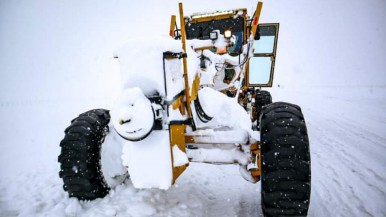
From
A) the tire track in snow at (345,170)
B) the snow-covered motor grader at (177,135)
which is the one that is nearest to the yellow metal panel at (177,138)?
the snow-covered motor grader at (177,135)

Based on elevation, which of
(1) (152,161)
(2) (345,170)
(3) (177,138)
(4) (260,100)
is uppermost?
(3) (177,138)

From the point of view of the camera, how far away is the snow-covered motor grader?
211cm

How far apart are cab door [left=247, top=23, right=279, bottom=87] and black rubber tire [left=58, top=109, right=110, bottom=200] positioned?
389cm

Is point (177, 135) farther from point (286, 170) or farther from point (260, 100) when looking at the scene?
point (260, 100)

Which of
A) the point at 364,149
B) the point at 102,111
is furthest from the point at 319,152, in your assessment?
the point at 102,111

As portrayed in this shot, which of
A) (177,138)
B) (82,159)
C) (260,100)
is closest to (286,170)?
(177,138)

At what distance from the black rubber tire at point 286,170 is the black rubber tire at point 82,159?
5.72 ft

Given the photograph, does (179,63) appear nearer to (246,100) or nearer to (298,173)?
(298,173)

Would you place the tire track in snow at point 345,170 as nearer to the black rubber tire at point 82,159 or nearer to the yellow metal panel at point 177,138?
the yellow metal panel at point 177,138

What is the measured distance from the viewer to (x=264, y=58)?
239 inches

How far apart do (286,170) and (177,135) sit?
1001 millimetres

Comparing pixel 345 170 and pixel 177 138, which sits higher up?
pixel 177 138

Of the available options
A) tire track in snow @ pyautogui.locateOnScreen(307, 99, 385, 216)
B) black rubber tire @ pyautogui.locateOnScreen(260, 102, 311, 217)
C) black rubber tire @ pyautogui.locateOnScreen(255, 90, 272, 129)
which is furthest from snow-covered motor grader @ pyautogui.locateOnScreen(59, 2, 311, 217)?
black rubber tire @ pyautogui.locateOnScreen(255, 90, 272, 129)

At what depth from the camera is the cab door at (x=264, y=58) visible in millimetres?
5600
